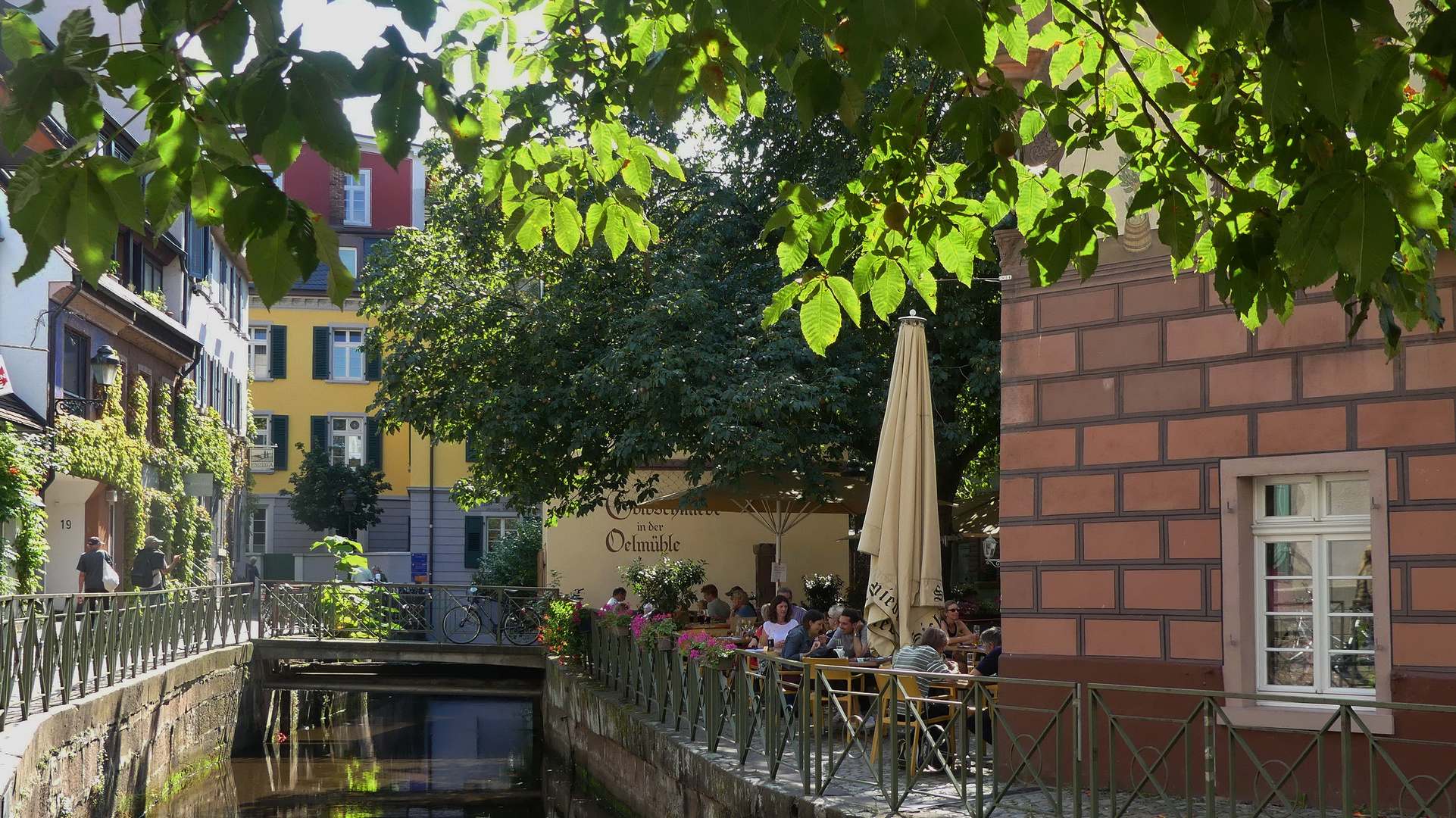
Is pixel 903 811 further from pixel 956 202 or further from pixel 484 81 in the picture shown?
pixel 484 81

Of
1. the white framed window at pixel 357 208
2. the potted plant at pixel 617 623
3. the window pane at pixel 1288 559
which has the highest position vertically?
the white framed window at pixel 357 208

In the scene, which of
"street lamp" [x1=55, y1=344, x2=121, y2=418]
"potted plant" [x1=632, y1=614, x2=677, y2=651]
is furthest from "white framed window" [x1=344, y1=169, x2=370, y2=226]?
"potted plant" [x1=632, y1=614, x2=677, y2=651]

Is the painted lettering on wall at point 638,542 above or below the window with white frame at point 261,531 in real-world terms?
above

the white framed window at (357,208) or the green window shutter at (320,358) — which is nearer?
the green window shutter at (320,358)

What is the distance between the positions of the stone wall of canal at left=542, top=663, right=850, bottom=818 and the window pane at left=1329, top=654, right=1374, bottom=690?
123 inches

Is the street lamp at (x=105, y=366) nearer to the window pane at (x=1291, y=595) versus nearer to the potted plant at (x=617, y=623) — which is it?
the potted plant at (x=617, y=623)

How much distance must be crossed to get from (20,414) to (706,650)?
10.9m

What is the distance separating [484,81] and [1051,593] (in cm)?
607

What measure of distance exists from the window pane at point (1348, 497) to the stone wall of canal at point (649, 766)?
358 cm

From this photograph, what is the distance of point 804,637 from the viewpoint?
42.0 ft

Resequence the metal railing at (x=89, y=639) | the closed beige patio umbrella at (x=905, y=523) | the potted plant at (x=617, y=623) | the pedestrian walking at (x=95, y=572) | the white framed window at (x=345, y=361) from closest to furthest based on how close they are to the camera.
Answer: the closed beige patio umbrella at (x=905, y=523) < the metal railing at (x=89, y=639) < the potted plant at (x=617, y=623) < the pedestrian walking at (x=95, y=572) < the white framed window at (x=345, y=361)

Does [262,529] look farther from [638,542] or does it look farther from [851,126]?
[851,126]

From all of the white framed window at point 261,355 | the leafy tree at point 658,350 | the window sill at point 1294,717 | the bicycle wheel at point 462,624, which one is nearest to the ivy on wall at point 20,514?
the leafy tree at point 658,350

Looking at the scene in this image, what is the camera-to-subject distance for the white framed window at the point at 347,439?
44875mm
